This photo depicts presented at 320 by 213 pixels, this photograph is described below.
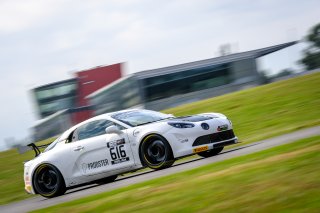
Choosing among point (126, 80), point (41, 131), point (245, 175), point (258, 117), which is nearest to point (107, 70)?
point (41, 131)

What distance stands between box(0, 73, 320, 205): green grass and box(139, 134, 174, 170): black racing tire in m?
4.05

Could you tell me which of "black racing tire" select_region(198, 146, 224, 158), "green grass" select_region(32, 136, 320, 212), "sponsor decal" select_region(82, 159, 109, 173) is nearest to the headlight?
"black racing tire" select_region(198, 146, 224, 158)

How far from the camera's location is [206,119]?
1155cm

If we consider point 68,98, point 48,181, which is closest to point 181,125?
point 48,181

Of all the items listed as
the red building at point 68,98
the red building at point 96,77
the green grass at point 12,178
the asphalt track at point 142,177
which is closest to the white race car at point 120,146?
the asphalt track at point 142,177

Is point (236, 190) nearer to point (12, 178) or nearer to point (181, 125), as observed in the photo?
point (181, 125)

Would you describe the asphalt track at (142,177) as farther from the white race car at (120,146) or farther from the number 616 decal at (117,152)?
the number 616 decal at (117,152)

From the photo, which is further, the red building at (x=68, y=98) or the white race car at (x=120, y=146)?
the red building at (x=68, y=98)

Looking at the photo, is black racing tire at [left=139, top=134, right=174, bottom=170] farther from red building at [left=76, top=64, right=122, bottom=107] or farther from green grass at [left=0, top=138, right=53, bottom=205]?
red building at [left=76, top=64, right=122, bottom=107]

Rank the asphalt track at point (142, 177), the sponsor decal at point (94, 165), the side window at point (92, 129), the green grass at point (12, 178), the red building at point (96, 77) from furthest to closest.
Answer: the red building at point (96, 77) < the green grass at point (12, 178) < the side window at point (92, 129) < the sponsor decal at point (94, 165) < the asphalt track at point (142, 177)

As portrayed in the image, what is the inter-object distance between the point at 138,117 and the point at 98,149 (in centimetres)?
100

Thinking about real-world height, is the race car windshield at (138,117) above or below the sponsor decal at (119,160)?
above

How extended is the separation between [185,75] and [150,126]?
4594cm

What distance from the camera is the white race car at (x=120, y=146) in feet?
36.5
